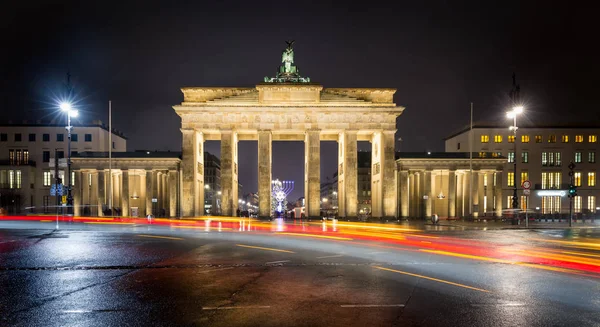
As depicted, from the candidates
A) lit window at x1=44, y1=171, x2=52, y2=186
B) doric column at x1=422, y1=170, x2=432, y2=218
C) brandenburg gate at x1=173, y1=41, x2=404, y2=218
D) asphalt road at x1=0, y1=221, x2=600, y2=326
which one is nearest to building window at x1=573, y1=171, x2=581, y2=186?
doric column at x1=422, y1=170, x2=432, y2=218

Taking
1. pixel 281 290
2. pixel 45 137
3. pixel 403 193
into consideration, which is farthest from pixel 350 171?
pixel 45 137

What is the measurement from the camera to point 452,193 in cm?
6122

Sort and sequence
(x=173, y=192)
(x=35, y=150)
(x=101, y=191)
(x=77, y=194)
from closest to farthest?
1. (x=101, y=191)
2. (x=77, y=194)
3. (x=173, y=192)
4. (x=35, y=150)

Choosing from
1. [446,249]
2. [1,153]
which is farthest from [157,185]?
[446,249]

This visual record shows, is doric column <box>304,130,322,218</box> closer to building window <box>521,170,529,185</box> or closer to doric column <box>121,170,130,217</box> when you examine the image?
doric column <box>121,170,130,217</box>

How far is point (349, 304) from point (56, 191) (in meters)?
29.8

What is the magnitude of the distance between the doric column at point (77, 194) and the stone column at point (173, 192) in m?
11.5

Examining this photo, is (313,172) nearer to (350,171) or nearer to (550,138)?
(350,171)

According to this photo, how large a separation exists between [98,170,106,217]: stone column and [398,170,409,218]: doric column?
37551mm

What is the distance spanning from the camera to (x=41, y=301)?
404 inches

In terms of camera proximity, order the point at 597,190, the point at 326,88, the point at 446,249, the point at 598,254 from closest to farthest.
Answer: the point at 598,254 → the point at 446,249 → the point at 326,88 → the point at 597,190

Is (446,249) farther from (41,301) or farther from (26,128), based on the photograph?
(26,128)

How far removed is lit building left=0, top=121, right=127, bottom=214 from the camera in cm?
8006

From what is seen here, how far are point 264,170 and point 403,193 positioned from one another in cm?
1813
